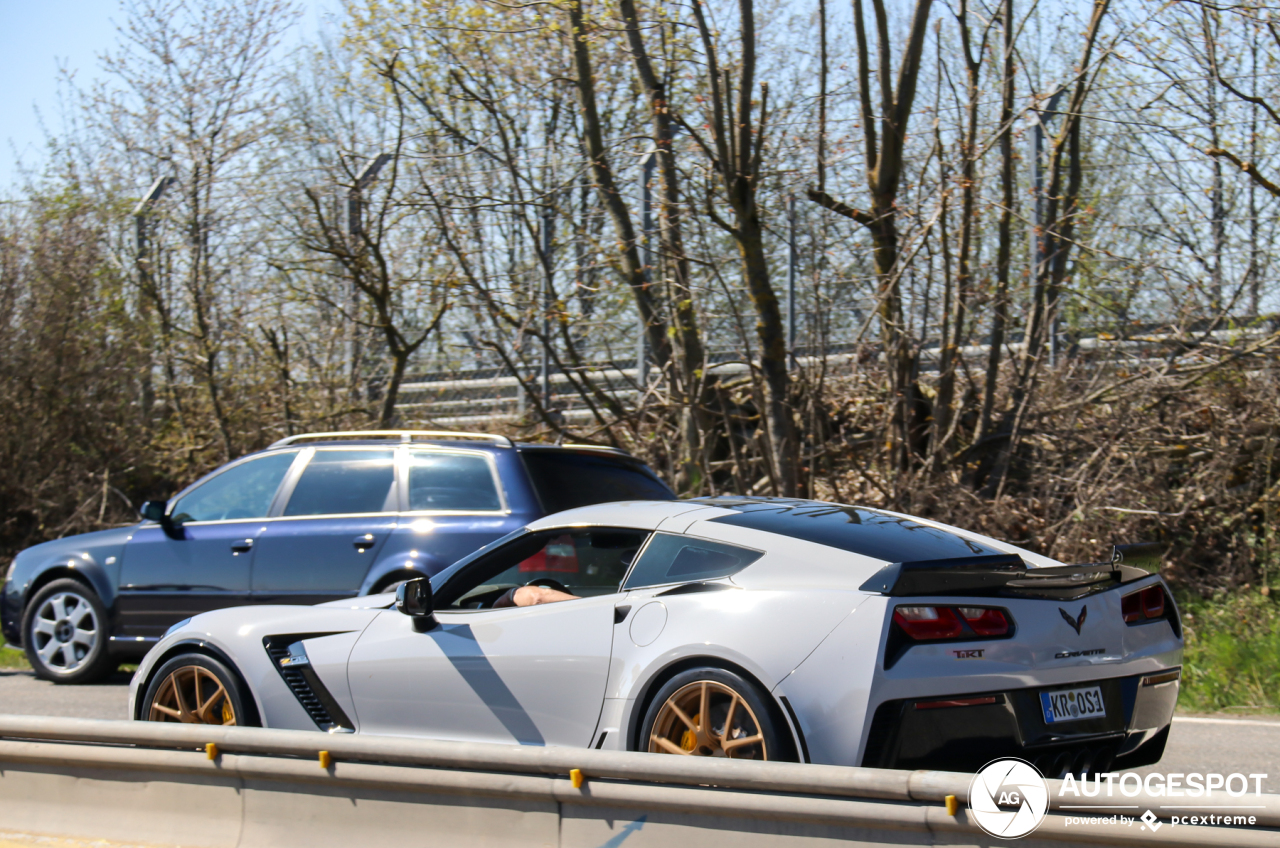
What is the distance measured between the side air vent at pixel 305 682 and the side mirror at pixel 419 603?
0.55 meters

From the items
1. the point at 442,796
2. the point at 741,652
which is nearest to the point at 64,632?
the point at 442,796

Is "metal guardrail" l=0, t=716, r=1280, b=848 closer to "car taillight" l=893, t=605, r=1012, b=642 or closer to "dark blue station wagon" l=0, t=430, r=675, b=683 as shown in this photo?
"car taillight" l=893, t=605, r=1012, b=642

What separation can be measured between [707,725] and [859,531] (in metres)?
1.07

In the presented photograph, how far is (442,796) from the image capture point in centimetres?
390

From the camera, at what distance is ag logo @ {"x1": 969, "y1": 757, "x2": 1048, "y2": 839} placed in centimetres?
308

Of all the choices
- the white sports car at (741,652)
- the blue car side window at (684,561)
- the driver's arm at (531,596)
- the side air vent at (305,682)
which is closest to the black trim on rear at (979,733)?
the white sports car at (741,652)

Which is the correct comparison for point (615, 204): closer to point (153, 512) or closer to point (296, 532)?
point (296, 532)

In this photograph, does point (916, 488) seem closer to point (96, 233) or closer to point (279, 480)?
point (279, 480)

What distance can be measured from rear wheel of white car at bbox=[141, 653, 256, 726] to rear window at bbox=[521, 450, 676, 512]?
235cm

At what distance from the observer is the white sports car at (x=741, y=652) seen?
3.86 m

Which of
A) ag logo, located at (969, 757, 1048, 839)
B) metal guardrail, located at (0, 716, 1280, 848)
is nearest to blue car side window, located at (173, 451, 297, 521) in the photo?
metal guardrail, located at (0, 716, 1280, 848)

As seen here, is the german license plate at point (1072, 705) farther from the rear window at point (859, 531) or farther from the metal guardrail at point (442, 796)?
the metal guardrail at point (442, 796)

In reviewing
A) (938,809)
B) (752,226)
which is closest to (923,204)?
(752,226)
